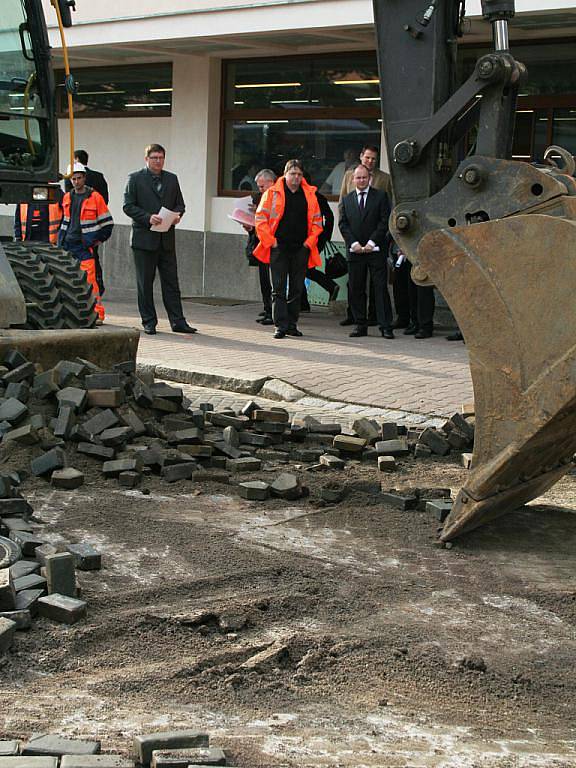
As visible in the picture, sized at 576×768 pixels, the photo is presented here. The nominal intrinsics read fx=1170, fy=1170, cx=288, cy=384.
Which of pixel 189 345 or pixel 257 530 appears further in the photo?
pixel 189 345

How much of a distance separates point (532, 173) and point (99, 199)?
978 cm

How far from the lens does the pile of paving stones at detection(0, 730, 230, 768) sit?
3203 millimetres

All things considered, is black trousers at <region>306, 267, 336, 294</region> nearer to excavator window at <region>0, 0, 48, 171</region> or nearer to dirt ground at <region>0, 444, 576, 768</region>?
excavator window at <region>0, 0, 48, 171</region>

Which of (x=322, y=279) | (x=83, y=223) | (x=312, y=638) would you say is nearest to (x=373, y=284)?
(x=322, y=279)

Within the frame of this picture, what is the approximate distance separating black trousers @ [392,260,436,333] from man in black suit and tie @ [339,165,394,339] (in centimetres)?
35

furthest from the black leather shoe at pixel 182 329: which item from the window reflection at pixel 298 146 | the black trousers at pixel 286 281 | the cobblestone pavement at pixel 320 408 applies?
the window reflection at pixel 298 146

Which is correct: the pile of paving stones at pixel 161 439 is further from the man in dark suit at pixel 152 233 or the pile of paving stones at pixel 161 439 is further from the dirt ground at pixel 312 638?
the man in dark suit at pixel 152 233

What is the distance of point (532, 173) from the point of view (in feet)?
17.0

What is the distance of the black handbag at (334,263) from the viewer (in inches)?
611

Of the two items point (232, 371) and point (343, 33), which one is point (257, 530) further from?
point (343, 33)

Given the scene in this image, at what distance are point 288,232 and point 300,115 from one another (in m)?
3.89

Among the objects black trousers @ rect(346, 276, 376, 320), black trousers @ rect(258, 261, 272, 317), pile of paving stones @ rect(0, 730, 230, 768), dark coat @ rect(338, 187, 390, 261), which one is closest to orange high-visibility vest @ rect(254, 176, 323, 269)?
dark coat @ rect(338, 187, 390, 261)

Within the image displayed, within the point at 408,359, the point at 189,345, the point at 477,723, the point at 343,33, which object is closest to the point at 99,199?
the point at 189,345

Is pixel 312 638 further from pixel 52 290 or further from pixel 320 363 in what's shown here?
pixel 320 363
